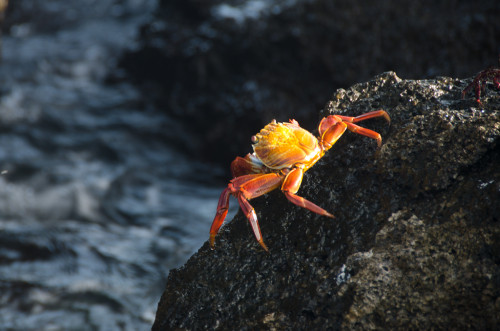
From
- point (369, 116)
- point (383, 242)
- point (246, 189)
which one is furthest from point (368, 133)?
point (246, 189)

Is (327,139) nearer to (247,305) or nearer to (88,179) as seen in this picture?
(247,305)

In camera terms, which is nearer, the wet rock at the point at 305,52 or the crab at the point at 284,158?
the crab at the point at 284,158

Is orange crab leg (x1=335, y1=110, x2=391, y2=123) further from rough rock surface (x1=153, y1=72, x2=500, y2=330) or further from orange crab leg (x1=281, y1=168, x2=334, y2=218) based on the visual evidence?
orange crab leg (x1=281, y1=168, x2=334, y2=218)

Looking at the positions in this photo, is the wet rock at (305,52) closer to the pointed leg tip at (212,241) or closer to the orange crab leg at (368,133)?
the orange crab leg at (368,133)

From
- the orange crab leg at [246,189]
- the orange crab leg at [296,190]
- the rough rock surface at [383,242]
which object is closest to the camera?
the rough rock surface at [383,242]

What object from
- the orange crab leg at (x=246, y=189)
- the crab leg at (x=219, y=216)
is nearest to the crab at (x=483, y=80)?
the orange crab leg at (x=246, y=189)

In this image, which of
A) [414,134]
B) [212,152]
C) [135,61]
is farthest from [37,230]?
[414,134]

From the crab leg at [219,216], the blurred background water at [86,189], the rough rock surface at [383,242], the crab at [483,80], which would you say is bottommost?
the rough rock surface at [383,242]
